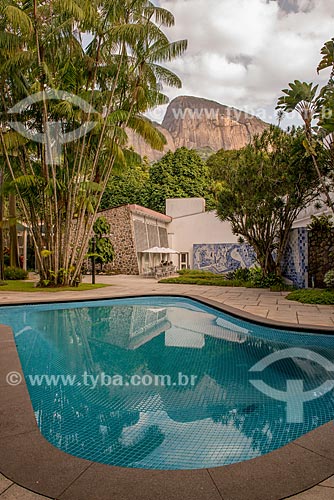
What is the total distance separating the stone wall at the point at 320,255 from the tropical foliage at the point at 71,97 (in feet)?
21.4

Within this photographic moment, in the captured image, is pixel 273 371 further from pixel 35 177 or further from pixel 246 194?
pixel 35 177

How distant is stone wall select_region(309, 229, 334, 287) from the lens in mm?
11273

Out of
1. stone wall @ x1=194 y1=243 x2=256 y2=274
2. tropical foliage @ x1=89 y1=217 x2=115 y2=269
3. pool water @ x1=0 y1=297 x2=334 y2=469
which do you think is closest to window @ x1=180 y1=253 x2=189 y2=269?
stone wall @ x1=194 y1=243 x2=256 y2=274

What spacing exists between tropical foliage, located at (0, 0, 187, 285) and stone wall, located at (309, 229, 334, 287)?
654 centimetres

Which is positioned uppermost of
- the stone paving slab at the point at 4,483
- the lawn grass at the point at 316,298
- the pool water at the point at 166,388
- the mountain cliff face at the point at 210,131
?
the mountain cliff face at the point at 210,131

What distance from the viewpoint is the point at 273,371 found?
14.8ft

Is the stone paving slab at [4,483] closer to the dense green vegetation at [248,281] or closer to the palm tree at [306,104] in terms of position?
the palm tree at [306,104]

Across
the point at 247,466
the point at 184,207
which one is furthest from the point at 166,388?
the point at 184,207

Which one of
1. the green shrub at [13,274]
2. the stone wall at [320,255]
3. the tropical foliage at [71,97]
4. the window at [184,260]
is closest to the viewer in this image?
the stone wall at [320,255]

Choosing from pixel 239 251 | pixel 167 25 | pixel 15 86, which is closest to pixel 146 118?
pixel 167 25

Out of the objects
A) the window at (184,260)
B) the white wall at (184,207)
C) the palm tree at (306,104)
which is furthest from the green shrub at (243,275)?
A: the white wall at (184,207)

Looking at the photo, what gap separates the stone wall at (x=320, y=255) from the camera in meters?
11.3

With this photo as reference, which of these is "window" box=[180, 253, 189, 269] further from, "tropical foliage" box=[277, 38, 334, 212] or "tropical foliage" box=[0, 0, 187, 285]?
"tropical foliage" box=[277, 38, 334, 212]

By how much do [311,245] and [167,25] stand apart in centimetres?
897
